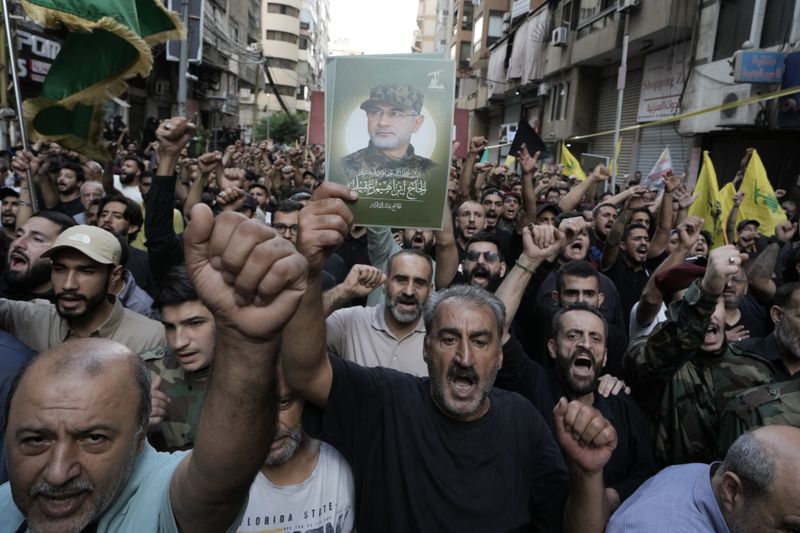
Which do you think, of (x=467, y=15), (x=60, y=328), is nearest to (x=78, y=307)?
(x=60, y=328)

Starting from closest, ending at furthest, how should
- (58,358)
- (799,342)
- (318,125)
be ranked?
(58,358) → (799,342) → (318,125)

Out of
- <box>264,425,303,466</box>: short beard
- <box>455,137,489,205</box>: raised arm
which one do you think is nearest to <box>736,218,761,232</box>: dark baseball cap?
<box>455,137,489,205</box>: raised arm

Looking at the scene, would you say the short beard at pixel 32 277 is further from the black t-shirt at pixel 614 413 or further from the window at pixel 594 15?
the window at pixel 594 15

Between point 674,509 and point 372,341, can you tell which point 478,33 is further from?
point 674,509

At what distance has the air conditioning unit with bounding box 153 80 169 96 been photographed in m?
26.3

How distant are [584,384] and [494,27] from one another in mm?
37597

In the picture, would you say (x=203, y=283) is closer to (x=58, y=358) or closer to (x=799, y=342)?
(x=58, y=358)

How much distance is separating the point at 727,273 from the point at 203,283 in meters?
2.09

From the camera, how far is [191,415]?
2.44 metres

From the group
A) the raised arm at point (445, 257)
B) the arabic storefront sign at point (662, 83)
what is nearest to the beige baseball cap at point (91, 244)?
the raised arm at point (445, 257)

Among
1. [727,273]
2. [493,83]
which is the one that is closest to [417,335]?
[727,273]

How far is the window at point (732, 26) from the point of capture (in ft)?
40.7

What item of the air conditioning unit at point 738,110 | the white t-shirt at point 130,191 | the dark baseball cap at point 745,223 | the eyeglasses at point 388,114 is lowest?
the white t-shirt at point 130,191

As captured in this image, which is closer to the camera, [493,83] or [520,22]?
[520,22]
